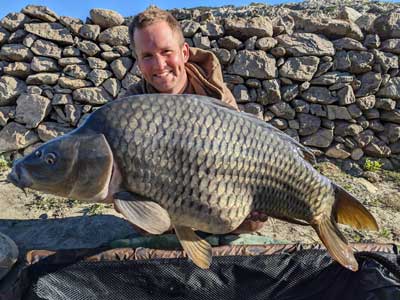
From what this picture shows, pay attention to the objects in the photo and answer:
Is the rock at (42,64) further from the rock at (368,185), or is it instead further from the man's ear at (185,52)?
the rock at (368,185)

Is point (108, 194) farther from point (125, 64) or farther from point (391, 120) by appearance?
point (391, 120)

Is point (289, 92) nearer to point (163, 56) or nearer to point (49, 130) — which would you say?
point (49, 130)

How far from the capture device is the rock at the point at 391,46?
18.2 ft

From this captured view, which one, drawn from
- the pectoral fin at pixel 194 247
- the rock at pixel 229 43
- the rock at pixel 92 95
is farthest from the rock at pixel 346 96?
the pectoral fin at pixel 194 247

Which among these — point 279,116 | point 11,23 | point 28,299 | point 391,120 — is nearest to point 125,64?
point 11,23

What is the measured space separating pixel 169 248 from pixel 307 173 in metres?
0.87

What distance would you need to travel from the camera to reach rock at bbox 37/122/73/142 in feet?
18.0

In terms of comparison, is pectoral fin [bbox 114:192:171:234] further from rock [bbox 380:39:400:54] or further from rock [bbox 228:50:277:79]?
rock [bbox 380:39:400:54]

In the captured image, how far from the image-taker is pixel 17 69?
18.1 feet

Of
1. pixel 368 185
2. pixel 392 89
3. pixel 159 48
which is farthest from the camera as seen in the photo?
pixel 392 89

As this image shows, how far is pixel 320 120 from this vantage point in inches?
222

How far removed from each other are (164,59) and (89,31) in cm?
339

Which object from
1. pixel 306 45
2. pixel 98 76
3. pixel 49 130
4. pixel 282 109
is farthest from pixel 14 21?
pixel 306 45

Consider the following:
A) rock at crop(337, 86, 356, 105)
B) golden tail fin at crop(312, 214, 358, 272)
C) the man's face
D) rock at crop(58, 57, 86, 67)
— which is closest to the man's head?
the man's face
